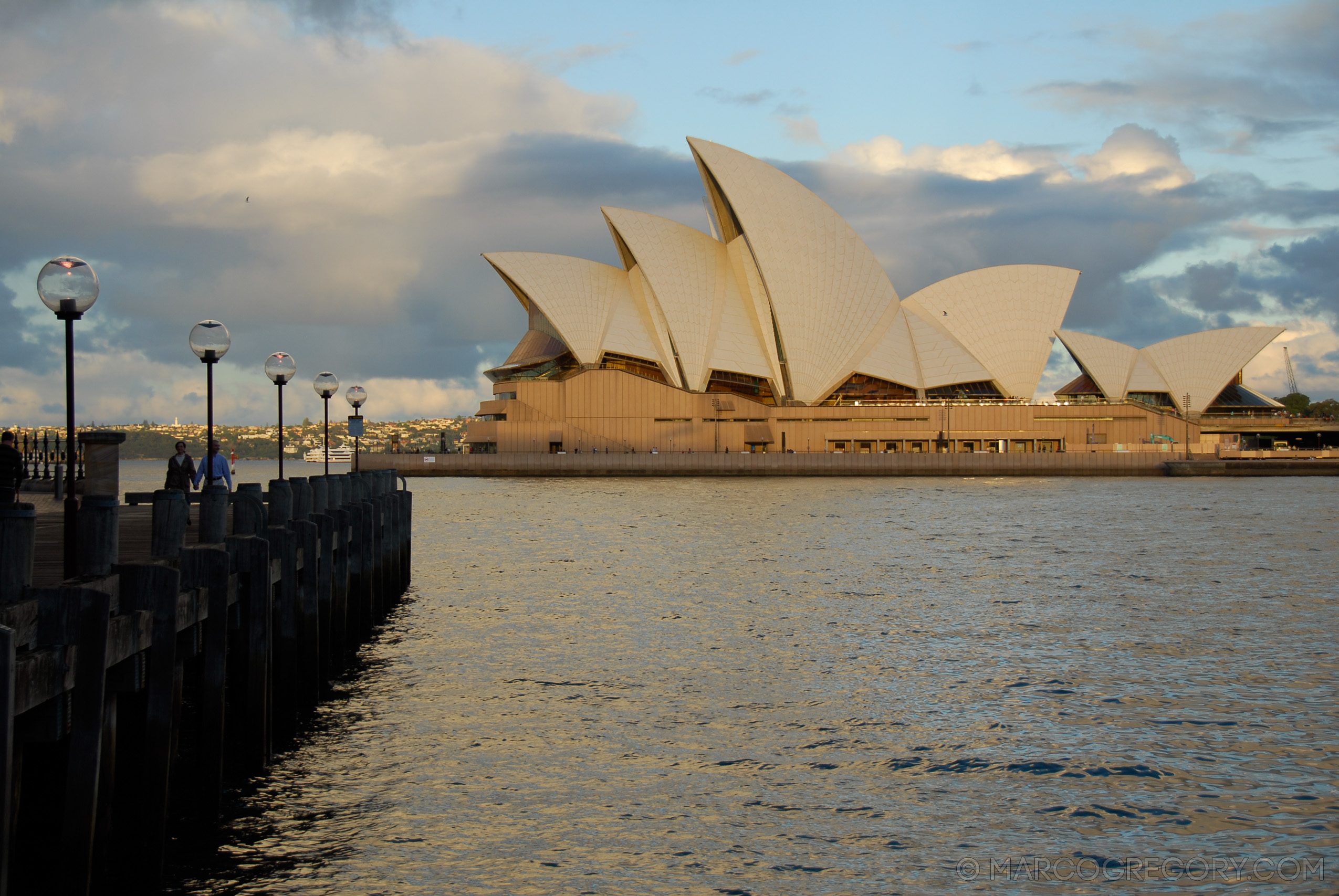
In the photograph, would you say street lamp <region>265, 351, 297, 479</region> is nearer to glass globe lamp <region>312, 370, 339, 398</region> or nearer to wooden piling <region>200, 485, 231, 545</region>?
glass globe lamp <region>312, 370, 339, 398</region>

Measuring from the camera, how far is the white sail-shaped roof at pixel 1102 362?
84.6 metres

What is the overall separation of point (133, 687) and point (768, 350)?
231ft

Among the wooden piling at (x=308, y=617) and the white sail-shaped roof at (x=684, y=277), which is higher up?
the white sail-shaped roof at (x=684, y=277)

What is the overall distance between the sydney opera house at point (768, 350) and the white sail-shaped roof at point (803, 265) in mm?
113

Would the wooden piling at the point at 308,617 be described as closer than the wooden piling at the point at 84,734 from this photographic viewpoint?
No

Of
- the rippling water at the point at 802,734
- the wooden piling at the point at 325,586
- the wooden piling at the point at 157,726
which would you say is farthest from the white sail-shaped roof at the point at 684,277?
the wooden piling at the point at 157,726

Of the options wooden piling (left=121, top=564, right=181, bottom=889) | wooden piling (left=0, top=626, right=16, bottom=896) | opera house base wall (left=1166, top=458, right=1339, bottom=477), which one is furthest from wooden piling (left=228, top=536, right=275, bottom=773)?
opera house base wall (left=1166, top=458, right=1339, bottom=477)

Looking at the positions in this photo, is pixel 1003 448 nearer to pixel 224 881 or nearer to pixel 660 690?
pixel 660 690

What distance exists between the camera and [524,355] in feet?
268

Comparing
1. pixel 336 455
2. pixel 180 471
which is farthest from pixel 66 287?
pixel 336 455

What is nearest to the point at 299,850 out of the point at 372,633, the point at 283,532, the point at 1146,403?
the point at 283,532

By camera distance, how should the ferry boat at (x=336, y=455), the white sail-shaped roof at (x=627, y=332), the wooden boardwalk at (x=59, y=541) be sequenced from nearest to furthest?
the wooden boardwalk at (x=59, y=541) < the white sail-shaped roof at (x=627, y=332) < the ferry boat at (x=336, y=455)

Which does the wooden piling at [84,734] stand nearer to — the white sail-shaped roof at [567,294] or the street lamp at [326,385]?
the street lamp at [326,385]

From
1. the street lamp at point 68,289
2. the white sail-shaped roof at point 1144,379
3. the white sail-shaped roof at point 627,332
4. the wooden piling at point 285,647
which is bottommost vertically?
the wooden piling at point 285,647
